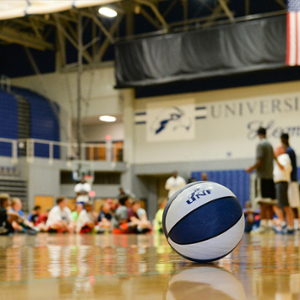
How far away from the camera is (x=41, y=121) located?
2469 centimetres

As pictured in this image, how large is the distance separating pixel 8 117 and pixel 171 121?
7.37 m

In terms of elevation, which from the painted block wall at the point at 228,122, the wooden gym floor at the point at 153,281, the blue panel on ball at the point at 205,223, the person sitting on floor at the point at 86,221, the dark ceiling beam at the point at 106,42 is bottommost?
the person sitting on floor at the point at 86,221

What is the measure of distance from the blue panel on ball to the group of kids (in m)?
9.23

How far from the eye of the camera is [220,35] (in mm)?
19922

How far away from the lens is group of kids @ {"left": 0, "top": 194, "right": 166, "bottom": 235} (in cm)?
1241

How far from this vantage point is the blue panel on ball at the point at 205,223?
3188 millimetres

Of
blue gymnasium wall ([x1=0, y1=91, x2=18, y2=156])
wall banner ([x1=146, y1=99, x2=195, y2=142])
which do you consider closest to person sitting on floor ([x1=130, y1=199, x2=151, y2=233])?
wall banner ([x1=146, y1=99, x2=195, y2=142])

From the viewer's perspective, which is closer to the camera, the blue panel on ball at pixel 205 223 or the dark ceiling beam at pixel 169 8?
the blue panel on ball at pixel 205 223

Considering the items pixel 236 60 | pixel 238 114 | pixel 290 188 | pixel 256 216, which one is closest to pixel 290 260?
pixel 290 188

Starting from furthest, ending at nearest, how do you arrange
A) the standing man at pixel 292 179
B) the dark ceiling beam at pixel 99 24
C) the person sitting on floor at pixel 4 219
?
the dark ceiling beam at pixel 99 24 → the person sitting on floor at pixel 4 219 → the standing man at pixel 292 179

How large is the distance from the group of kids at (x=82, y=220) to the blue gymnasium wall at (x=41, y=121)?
9.78 meters

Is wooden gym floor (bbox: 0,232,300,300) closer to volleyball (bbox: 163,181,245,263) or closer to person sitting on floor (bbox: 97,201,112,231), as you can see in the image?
volleyball (bbox: 163,181,245,263)

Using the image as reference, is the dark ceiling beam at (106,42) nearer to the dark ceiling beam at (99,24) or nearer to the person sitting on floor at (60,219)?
the dark ceiling beam at (99,24)

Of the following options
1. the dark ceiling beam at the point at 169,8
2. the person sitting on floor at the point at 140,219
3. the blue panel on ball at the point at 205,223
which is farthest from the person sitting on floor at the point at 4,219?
the dark ceiling beam at the point at 169,8
